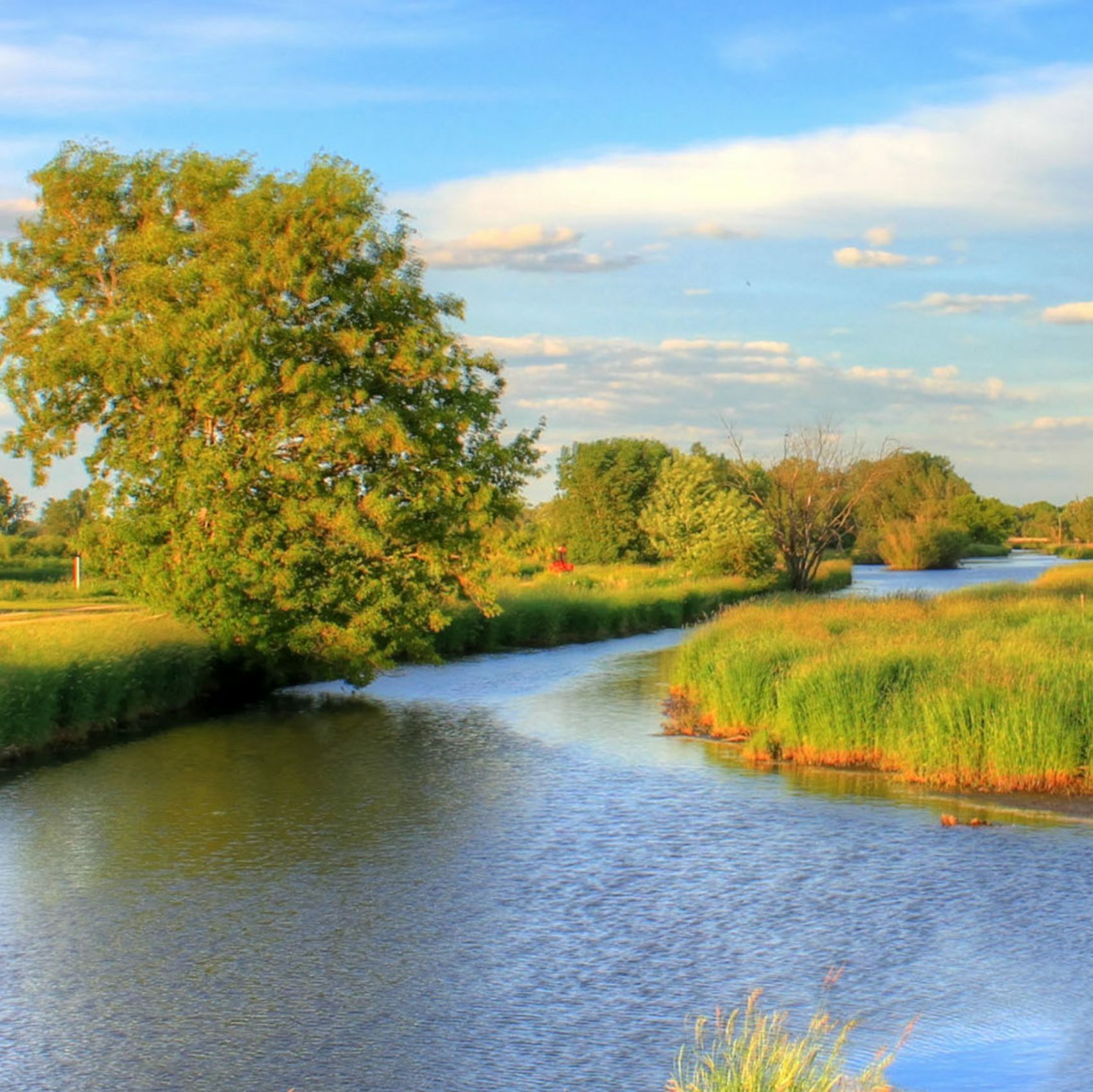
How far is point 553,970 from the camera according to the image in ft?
30.3

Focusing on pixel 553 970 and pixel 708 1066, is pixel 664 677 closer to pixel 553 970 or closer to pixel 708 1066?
pixel 553 970

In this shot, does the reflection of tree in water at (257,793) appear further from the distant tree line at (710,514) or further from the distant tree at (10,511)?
the distant tree at (10,511)

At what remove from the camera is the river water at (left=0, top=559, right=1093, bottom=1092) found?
25.3ft

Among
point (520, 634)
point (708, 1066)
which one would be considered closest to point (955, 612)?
point (520, 634)

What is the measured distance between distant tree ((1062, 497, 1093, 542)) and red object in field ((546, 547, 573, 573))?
112608 millimetres

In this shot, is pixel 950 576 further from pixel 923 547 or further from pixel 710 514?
pixel 710 514

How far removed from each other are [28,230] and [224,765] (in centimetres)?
1255

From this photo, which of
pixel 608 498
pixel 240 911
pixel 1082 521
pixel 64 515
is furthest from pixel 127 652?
pixel 1082 521

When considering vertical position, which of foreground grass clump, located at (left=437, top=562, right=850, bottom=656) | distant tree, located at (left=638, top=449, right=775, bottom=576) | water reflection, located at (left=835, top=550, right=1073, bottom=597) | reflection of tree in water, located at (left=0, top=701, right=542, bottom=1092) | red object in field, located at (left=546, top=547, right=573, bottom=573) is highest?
distant tree, located at (left=638, top=449, right=775, bottom=576)

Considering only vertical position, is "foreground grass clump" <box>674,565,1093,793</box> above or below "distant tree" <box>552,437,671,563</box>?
below

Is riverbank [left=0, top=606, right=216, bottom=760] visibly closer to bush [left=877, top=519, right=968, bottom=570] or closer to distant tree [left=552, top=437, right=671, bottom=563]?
distant tree [left=552, top=437, right=671, bottom=563]

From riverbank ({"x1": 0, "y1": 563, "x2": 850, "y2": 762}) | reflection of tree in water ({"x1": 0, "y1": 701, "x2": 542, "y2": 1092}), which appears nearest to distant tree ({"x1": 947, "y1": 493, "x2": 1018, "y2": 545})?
riverbank ({"x1": 0, "y1": 563, "x2": 850, "y2": 762})

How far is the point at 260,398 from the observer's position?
2261 centimetres

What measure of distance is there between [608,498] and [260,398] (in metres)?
51.7
